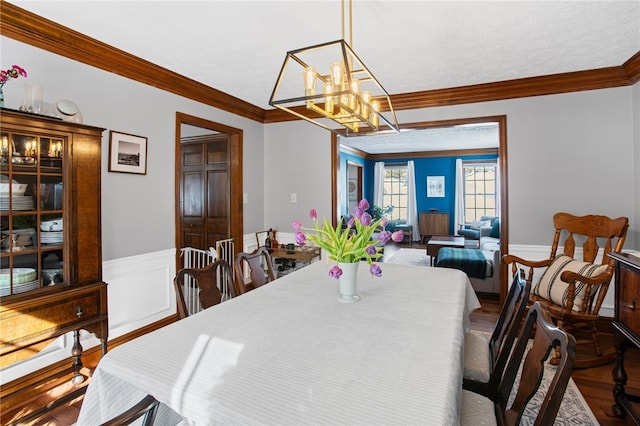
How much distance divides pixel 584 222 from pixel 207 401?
3.43 m

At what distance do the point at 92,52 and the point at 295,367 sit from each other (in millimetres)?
2770

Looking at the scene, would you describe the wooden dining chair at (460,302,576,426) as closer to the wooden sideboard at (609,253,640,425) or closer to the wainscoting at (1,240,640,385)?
the wooden sideboard at (609,253,640,425)

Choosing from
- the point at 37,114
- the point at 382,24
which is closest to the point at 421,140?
the point at 382,24

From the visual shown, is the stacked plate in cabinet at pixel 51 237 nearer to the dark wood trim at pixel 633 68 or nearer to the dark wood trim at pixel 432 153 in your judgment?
the dark wood trim at pixel 633 68

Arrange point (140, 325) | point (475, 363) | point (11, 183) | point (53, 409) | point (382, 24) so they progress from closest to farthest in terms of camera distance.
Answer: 1. point (475, 363)
2. point (11, 183)
3. point (53, 409)
4. point (382, 24)
5. point (140, 325)

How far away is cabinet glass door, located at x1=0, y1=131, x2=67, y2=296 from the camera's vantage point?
6.26 feet

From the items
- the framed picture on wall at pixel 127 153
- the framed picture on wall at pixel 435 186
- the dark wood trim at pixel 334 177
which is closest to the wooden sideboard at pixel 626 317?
the dark wood trim at pixel 334 177

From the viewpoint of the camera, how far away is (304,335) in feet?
4.48

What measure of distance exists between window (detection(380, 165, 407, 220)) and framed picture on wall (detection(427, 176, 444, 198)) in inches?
26.2

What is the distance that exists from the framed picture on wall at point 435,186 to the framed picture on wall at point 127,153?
761 cm

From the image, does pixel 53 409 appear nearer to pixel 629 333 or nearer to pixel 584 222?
pixel 629 333

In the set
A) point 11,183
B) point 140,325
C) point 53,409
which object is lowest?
point 53,409

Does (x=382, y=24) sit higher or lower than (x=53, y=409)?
higher

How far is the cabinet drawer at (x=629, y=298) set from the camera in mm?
1738
